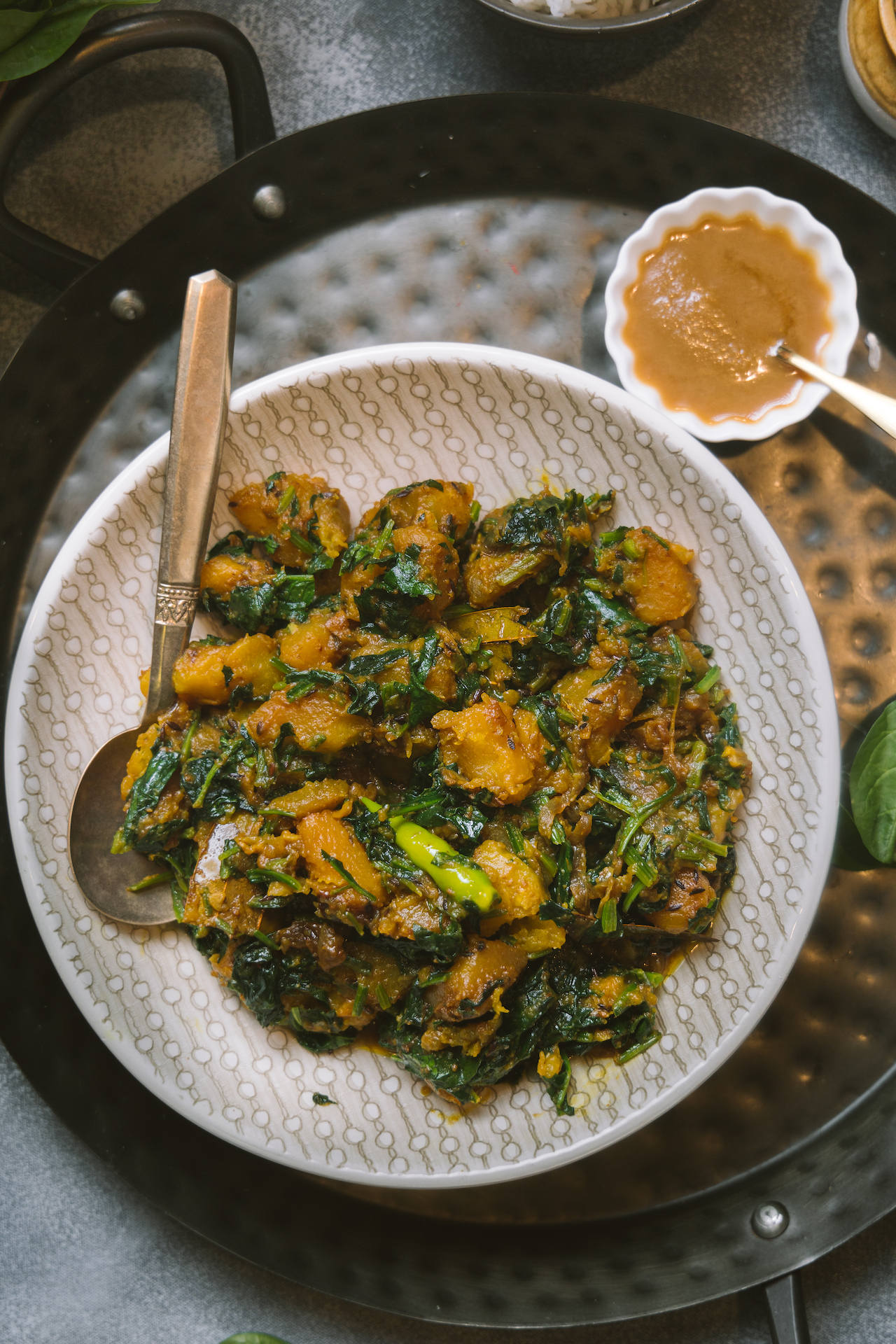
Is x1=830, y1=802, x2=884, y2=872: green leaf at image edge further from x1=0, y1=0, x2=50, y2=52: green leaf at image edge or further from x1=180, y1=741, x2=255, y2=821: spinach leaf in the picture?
x1=0, y1=0, x2=50, y2=52: green leaf at image edge

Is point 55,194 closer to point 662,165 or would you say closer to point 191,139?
point 191,139

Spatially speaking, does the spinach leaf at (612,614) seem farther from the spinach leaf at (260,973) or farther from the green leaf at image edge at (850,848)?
the spinach leaf at (260,973)

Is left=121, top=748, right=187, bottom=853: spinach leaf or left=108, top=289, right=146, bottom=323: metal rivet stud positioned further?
left=108, top=289, right=146, bottom=323: metal rivet stud

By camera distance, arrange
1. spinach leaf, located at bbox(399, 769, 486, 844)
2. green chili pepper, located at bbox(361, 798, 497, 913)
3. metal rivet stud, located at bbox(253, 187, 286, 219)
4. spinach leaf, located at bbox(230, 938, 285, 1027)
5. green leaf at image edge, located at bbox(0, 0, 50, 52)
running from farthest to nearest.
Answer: metal rivet stud, located at bbox(253, 187, 286, 219), green leaf at image edge, located at bbox(0, 0, 50, 52), spinach leaf, located at bbox(230, 938, 285, 1027), spinach leaf, located at bbox(399, 769, 486, 844), green chili pepper, located at bbox(361, 798, 497, 913)

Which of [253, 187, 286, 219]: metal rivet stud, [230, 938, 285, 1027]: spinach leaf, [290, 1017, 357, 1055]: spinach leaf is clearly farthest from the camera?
[253, 187, 286, 219]: metal rivet stud

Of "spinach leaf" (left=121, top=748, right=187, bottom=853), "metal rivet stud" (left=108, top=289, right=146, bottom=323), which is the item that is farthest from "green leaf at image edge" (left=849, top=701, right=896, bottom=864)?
"metal rivet stud" (left=108, top=289, right=146, bottom=323)

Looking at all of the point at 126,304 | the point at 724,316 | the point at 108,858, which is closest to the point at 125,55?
the point at 126,304

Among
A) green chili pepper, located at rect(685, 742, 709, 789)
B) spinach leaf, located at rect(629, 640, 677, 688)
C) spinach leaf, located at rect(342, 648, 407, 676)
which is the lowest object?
green chili pepper, located at rect(685, 742, 709, 789)

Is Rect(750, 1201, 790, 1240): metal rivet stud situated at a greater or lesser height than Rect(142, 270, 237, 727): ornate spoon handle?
lesser
